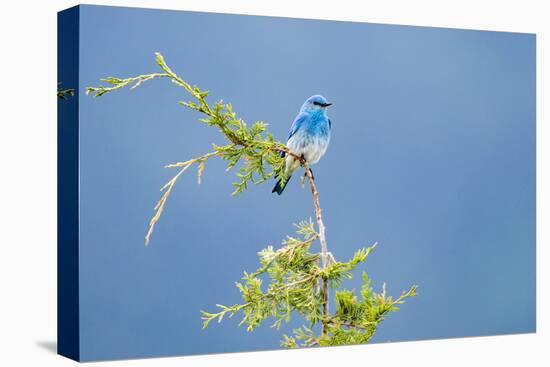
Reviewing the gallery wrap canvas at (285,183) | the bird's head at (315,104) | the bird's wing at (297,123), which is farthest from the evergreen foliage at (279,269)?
the bird's head at (315,104)

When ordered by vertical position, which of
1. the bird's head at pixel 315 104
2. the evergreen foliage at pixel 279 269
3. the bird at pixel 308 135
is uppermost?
the bird's head at pixel 315 104

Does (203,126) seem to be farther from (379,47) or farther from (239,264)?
(379,47)

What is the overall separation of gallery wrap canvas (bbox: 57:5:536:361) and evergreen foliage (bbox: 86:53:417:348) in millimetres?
14

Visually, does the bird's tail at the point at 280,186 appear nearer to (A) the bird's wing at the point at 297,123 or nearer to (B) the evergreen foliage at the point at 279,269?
(B) the evergreen foliage at the point at 279,269

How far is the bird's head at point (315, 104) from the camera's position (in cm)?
684

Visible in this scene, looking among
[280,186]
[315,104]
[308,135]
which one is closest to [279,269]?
[280,186]

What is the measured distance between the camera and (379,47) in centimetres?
718

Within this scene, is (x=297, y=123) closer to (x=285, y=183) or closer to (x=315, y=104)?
(x=315, y=104)

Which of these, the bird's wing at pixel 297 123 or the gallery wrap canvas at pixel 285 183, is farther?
the bird's wing at pixel 297 123

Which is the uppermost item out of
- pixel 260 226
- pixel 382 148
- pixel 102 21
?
pixel 102 21

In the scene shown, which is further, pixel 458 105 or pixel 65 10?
pixel 458 105

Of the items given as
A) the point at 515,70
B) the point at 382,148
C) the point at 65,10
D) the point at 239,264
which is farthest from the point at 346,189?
the point at 65,10

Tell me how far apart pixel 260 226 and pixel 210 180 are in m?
0.46

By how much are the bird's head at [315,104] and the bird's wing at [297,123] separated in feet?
0.20
